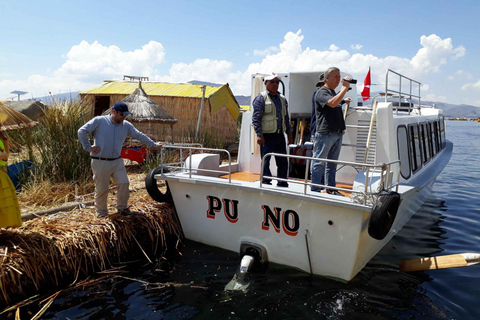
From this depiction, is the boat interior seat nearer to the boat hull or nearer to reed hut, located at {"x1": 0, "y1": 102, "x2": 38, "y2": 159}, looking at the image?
the boat hull

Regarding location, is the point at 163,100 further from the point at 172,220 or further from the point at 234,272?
the point at 234,272

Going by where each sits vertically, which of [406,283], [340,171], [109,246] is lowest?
[406,283]

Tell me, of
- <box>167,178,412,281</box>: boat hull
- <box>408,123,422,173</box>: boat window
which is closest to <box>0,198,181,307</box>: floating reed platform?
<box>167,178,412,281</box>: boat hull

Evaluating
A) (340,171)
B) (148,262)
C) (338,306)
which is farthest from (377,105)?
(148,262)

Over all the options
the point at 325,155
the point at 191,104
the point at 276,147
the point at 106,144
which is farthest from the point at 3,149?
the point at 191,104

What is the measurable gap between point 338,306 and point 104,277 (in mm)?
3271

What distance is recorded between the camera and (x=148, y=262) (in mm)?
5980

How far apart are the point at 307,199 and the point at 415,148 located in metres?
4.01

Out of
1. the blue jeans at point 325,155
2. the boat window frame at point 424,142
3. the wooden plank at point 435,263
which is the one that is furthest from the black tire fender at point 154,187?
the boat window frame at point 424,142

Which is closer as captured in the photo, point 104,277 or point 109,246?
point 104,277

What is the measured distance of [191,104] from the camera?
1562cm

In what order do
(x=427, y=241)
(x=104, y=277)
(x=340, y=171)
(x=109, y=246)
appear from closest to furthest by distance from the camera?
(x=104, y=277) → (x=109, y=246) → (x=340, y=171) → (x=427, y=241)

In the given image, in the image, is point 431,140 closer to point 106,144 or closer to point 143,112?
point 106,144

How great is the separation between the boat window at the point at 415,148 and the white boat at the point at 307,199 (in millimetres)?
22
